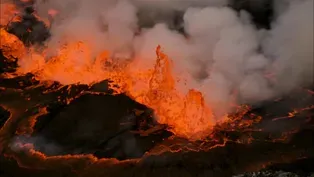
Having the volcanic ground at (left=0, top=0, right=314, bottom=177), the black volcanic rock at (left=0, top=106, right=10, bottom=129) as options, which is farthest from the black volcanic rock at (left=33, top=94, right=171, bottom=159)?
the black volcanic rock at (left=0, top=106, right=10, bottom=129)

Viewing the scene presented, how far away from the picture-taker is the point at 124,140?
6669 cm

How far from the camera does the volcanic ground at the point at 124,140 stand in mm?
62466

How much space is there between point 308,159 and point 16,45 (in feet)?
180

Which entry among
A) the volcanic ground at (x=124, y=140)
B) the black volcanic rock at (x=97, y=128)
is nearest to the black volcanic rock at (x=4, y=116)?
the volcanic ground at (x=124, y=140)

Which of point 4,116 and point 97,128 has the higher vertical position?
point 4,116

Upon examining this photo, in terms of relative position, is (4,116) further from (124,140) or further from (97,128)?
(124,140)


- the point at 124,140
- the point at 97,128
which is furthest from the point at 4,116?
the point at 124,140

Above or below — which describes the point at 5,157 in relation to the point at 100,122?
below

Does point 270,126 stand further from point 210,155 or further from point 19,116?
point 19,116

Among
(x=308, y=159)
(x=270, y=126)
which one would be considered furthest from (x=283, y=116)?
(x=308, y=159)

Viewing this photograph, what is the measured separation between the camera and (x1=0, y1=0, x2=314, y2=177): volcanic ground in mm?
62466

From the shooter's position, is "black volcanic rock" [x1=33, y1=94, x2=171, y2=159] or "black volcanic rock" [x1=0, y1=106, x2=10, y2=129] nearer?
"black volcanic rock" [x1=33, y1=94, x2=171, y2=159]

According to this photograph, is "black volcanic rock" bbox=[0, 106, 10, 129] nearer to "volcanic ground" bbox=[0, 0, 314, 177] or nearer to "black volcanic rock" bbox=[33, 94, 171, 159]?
"volcanic ground" bbox=[0, 0, 314, 177]

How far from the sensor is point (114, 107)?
72.3 metres
